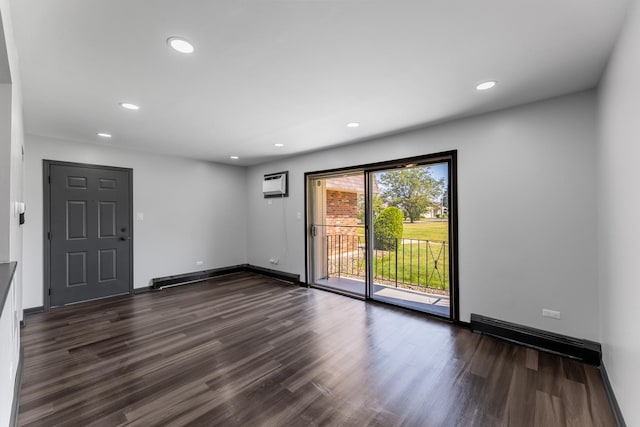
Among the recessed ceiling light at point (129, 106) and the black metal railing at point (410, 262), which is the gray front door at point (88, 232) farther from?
the black metal railing at point (410, 262)

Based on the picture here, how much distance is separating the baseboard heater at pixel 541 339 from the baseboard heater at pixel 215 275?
3122 mm

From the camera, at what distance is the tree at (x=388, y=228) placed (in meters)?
4.54

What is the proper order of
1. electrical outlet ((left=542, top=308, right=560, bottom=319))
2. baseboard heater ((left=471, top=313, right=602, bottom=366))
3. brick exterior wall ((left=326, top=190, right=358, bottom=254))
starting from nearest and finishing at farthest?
baseboard heater ((left=471, top=313, right=602, bottom=366)), electrical outlet ((left=542, top=308, right=560, bottom=319)), brick exterior wall ((left=326, top=190, right=358, bottom=254))

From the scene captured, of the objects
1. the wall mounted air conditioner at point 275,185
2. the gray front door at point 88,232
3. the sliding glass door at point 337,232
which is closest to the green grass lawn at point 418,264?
the sliding glass door at point 337,232

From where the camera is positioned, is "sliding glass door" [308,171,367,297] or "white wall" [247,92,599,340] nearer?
"white wall" [247,92,599,340]

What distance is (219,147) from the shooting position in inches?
180

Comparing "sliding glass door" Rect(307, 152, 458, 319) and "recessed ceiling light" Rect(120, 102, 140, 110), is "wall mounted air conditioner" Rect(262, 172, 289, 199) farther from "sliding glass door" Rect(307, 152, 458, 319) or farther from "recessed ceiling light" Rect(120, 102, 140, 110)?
"recessed ceiling light" Rect(120, 102, 140, 110)

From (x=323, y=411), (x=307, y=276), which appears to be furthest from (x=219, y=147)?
(x=323, y=411)

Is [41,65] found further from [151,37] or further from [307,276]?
[307,276]

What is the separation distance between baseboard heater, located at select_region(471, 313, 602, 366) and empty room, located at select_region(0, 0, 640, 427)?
0.05ft

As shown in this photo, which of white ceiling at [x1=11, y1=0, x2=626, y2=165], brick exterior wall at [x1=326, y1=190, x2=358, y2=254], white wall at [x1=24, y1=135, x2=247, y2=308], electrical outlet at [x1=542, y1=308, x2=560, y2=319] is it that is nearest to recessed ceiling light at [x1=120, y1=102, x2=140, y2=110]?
white ceiling at [x1=11, y1=0, x2=626, y2=165]

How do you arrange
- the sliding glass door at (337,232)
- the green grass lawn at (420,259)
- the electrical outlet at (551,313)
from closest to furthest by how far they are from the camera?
1. the electrical outlet at (551,313)
2. the green grass lawn at (420,259)
3. the sliding glass door at (337,232)

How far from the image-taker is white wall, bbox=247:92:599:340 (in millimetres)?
2551

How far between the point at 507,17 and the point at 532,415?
2476 mm
